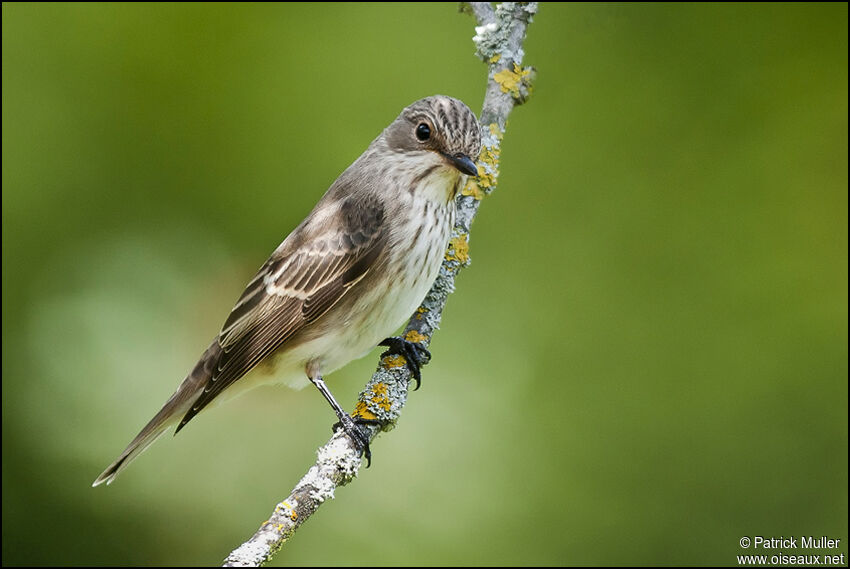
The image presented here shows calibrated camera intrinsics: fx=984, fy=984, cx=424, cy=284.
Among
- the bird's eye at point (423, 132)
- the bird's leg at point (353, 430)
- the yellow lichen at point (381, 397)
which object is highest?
the bird's eye at point (423, 132)

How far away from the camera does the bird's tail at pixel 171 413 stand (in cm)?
401

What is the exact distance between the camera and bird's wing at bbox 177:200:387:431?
3.96 m

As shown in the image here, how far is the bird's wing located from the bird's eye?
1.04 ft

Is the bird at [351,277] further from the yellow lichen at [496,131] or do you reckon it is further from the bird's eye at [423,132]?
the yellow lichen at [496,131]

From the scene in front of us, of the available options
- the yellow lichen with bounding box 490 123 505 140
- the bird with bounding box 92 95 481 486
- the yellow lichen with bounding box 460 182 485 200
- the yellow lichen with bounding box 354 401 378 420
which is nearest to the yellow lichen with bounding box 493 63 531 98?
the yellow lichen with bounding box 490 123 505 140

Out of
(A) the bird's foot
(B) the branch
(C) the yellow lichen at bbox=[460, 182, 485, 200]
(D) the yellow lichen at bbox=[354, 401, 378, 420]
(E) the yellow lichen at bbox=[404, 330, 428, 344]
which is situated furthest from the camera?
(C) the yellow lichen at bbox=[460, 182, 485, 200]

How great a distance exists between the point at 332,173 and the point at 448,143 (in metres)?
1.03

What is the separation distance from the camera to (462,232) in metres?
4.24

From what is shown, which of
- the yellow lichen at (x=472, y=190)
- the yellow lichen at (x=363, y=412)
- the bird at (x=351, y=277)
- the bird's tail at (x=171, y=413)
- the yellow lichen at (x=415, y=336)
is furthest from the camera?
the yellow lichen at (x=472, y=190)

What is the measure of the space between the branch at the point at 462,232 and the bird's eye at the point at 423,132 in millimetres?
418

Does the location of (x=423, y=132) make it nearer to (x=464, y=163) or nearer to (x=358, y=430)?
(x=464, y=163)

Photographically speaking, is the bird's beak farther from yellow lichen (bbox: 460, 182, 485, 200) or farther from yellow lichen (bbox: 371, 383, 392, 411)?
yellow lichen (bbox: 371, 383, 392, 411)

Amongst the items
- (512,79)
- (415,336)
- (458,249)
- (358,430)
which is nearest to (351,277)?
(415,336)

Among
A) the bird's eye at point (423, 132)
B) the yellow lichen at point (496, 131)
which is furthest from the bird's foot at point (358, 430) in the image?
the yellow lichen at point (496, 131)
